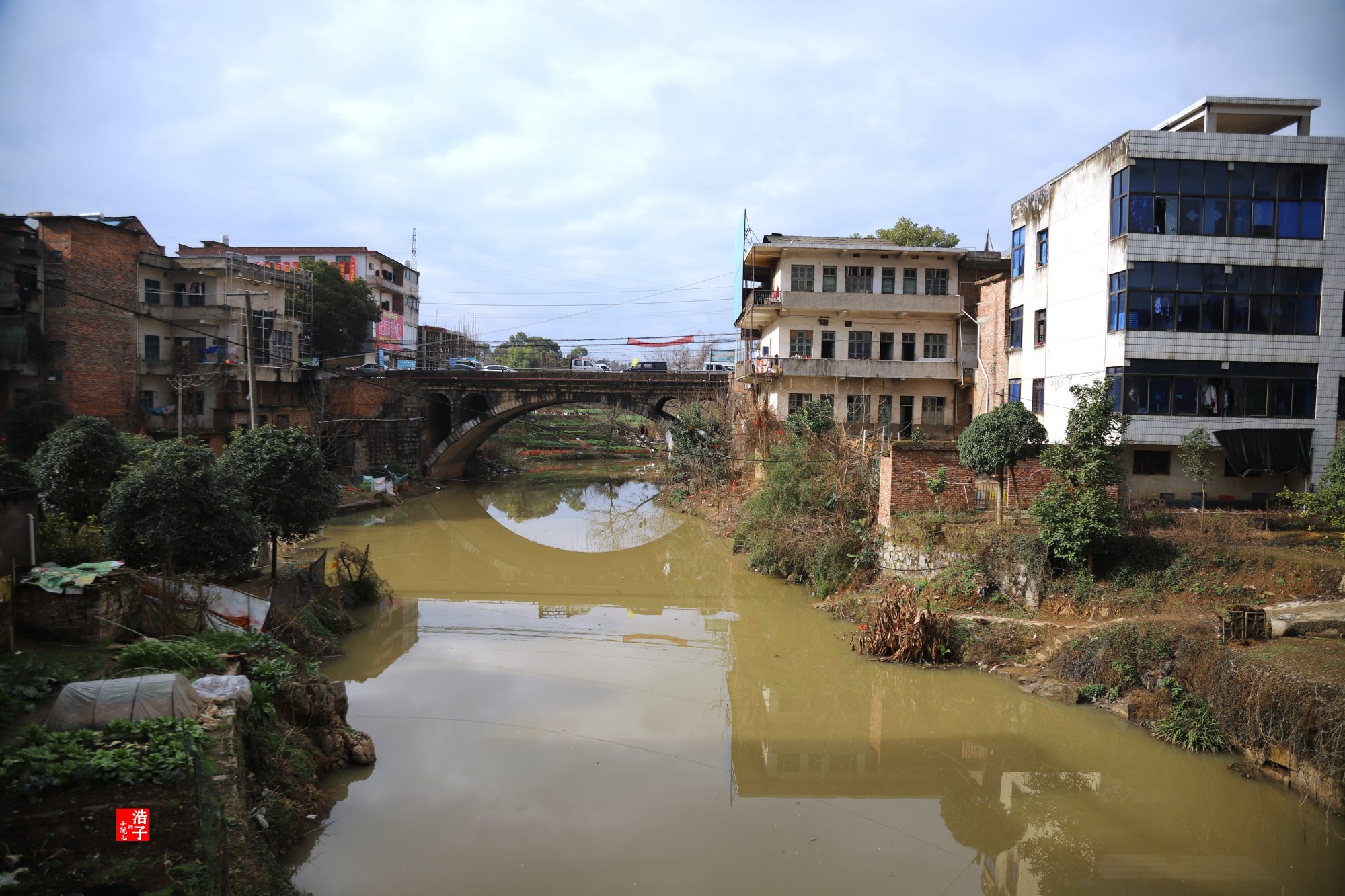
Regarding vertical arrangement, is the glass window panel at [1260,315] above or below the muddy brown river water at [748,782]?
above

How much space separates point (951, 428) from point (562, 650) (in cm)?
1809

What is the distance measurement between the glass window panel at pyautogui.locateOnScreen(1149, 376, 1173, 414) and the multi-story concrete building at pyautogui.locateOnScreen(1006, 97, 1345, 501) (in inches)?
0.8

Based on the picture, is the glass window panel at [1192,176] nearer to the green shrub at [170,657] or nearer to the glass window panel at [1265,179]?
the glass window panel at [1265,179]

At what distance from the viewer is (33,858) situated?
16.9 ft

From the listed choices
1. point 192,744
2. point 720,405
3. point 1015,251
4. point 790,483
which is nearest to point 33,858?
point 192,744

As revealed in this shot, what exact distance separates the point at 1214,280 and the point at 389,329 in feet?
133

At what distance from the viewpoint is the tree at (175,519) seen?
11.1 m

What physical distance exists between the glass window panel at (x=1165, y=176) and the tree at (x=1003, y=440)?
5.87 meters

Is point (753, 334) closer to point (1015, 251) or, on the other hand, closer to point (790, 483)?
point (1015, 251)

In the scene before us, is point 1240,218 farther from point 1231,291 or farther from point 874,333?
point 874,333

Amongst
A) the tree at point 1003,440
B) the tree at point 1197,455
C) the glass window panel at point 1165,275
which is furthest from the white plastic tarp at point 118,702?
the glass window panel at point 1165,275

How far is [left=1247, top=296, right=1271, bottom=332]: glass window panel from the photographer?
15.7 metres

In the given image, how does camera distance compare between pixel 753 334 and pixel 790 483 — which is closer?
pixel 790 483

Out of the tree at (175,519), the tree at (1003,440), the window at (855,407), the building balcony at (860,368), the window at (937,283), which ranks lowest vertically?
the tree at (175,519)
